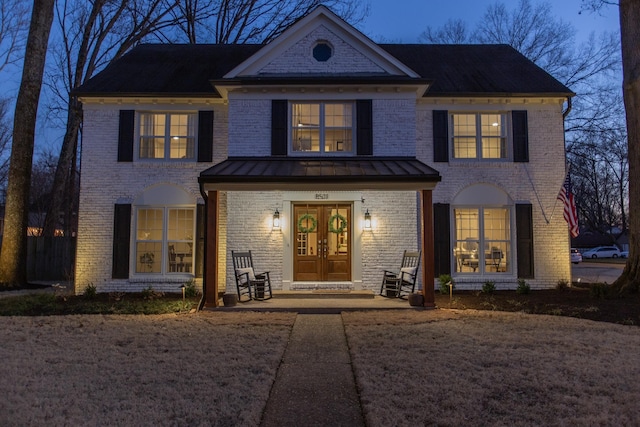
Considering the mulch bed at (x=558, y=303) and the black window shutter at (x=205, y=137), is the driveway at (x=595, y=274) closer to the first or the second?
the mulch bed at (x=558, y=303)

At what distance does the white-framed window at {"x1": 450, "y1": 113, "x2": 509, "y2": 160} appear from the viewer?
40.3ft

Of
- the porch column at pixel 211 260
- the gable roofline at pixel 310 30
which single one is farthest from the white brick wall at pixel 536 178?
the porch column at pixel 211 260

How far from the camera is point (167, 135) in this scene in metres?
12.1

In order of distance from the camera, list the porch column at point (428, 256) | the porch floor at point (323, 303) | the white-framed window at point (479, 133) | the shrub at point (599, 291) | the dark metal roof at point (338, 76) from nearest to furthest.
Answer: the porch floor at point (323, 303) < the porch column at point (428, 256) < the shrub at point (599, 291) < the dark metal roof at point (338, 76) < the white-framed window at point (479, 133)

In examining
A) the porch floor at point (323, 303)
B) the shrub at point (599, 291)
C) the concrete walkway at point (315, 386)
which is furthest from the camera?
the shrub at point (599, 291)

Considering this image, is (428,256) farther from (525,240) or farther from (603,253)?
(603,253)

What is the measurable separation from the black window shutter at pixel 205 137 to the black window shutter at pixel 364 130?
3888mm

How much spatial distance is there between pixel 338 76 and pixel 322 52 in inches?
34.9

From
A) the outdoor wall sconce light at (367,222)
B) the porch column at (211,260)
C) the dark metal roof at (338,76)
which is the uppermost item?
the dark metal roof at (338,76)

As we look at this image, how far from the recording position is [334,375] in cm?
491

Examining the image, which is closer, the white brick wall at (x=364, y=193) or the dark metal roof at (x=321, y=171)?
the dark metal roof at (x=321, y=171)

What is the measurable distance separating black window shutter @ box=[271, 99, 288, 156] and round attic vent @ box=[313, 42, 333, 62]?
1461 mm

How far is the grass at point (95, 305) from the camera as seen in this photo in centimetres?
905

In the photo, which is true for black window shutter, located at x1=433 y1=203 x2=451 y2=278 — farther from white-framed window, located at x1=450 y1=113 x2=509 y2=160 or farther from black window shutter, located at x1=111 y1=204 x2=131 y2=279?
black window shutter, located at x1=111 y1=204 x2=131 y2=279
